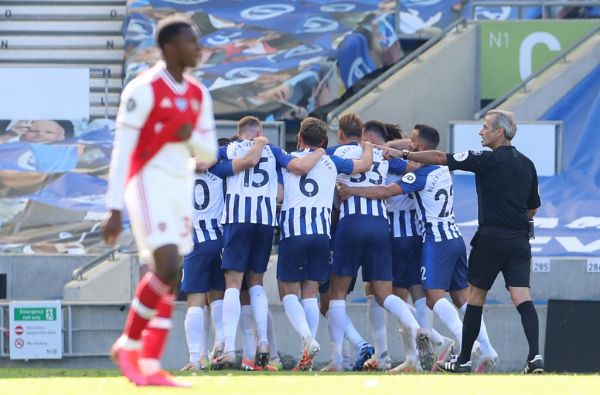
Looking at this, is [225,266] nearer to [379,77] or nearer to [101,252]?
[101,252]

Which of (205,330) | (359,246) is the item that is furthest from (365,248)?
(205,330)

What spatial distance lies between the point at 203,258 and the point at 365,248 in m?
1.41

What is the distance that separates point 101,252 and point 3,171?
2.24 m

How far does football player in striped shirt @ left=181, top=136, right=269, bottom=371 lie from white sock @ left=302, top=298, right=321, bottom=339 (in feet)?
2.50

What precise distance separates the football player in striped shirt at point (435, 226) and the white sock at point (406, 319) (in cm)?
33

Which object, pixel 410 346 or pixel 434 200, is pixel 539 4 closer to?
pixel 434 200

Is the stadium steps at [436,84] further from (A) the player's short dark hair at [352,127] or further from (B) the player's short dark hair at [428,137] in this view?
(B) the player's short dark hair at [428,137]

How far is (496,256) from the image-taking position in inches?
483

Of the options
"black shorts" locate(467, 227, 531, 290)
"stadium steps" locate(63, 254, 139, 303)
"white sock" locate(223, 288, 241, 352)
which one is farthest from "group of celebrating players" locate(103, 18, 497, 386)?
"stadium steps" locate(63, 254, 139, 303)

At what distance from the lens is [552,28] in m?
22.3

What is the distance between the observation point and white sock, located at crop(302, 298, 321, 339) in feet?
44.6

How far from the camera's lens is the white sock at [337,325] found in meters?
13.6

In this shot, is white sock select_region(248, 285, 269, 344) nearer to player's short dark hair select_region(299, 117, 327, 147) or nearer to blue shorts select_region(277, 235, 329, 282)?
blue shorts select_region(277, 235, 329, 282)

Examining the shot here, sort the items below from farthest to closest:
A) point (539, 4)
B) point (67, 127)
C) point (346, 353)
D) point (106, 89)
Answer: point (539, 4)
point (106, 89)
point (67, 127)
point (346, 353)
